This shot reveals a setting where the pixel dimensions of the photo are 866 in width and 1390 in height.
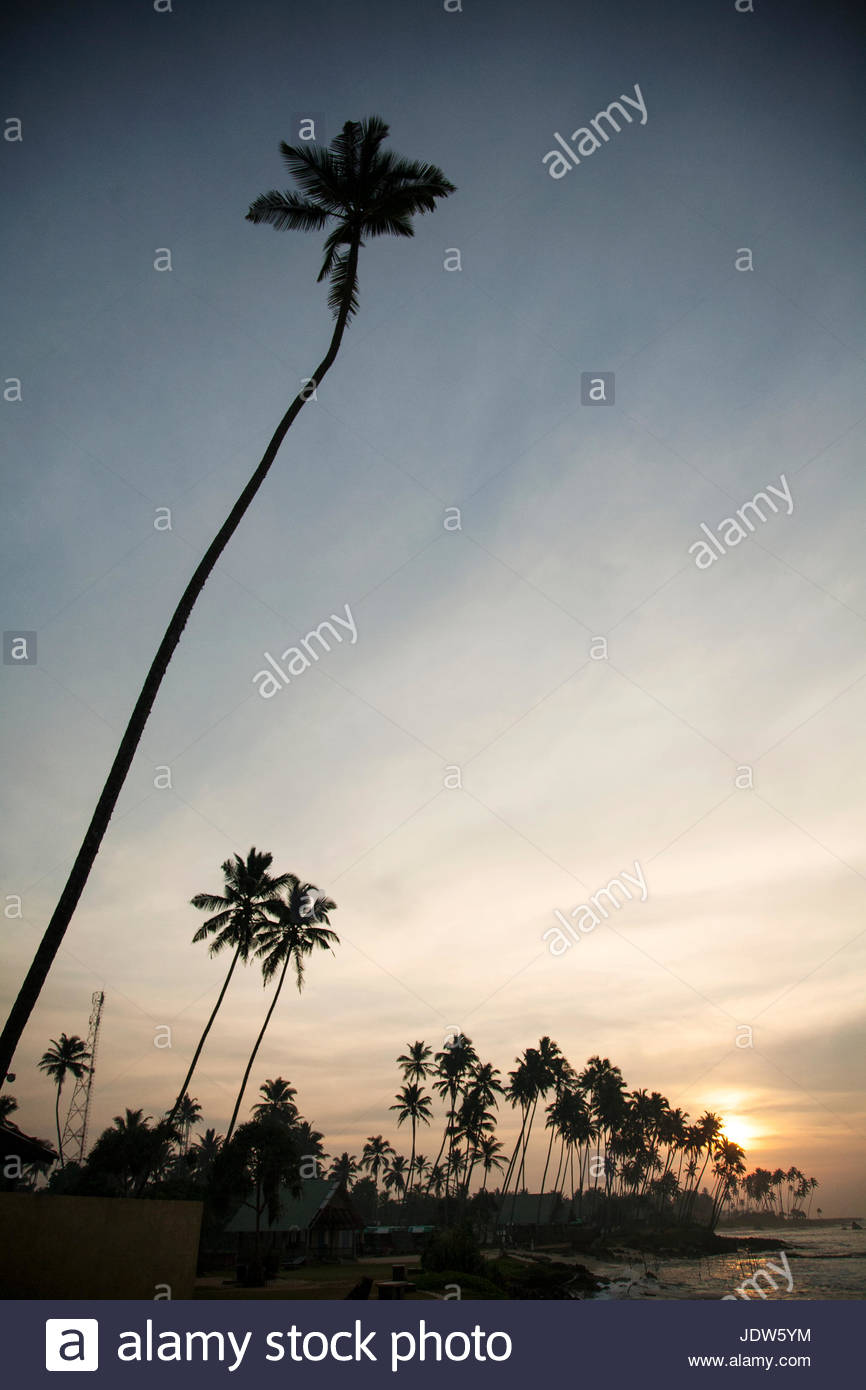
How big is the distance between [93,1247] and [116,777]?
7709mm

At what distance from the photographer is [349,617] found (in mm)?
21812

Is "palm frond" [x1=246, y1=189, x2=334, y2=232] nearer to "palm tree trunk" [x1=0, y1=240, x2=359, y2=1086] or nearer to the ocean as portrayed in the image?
"palm tree trunk" [x1=0, y1=240, x2=359, y2=1086]

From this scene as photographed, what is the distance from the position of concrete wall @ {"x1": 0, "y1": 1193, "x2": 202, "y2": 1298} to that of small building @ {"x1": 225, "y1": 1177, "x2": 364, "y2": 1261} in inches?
1860

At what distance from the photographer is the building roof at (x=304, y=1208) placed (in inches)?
2176

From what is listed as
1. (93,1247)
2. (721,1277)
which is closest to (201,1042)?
(93,1247)

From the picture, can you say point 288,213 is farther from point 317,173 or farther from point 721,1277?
point 721,1277

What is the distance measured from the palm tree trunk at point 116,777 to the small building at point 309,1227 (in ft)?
171

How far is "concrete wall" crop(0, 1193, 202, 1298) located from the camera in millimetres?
11930

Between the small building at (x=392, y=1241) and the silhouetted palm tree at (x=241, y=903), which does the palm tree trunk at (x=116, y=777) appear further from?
the small building at (x=392, y=1241)

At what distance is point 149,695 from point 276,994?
117ft

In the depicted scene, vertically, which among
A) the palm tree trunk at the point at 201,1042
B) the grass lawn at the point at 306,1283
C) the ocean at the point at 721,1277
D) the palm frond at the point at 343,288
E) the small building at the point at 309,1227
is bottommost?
the ocean at the point at 721,1277
